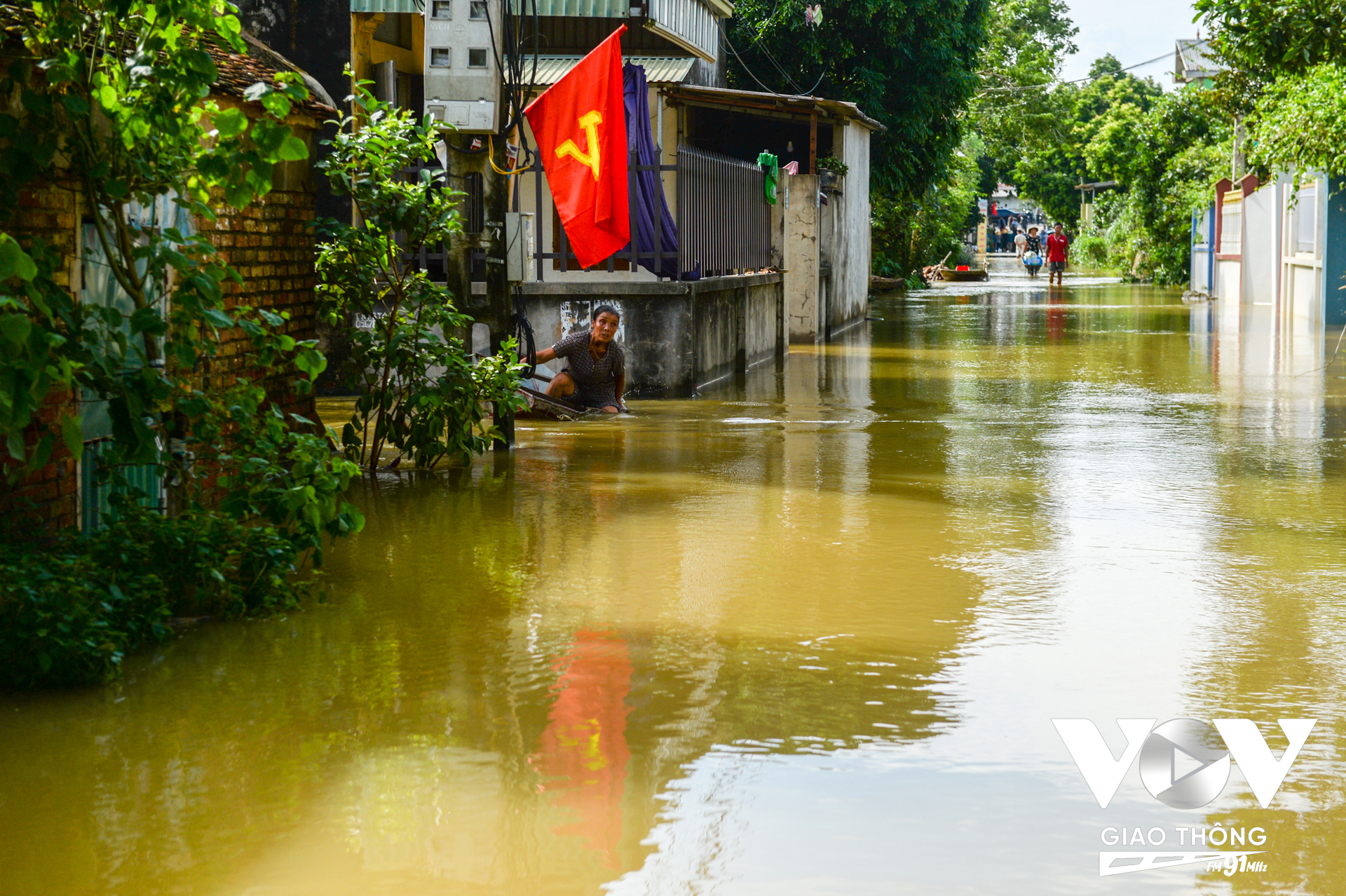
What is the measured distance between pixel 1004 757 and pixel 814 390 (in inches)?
439

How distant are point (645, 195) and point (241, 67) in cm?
682

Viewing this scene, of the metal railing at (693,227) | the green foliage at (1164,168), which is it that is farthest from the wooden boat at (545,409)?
the green foliage at (1164,168)

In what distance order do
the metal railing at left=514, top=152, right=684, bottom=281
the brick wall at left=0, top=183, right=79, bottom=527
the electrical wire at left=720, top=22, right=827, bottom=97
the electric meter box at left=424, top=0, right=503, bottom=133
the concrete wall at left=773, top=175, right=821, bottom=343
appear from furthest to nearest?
1. the electrical wire at left=720, top=22, right=827, bottom=97
2. the concrete wall at left=773, top=175, right=821, bottom=343
3. the metal railing at left=514, top=152, right=684, bottom=281
4. the electric meter box at left=424, top=0, right=503, bottom=133
5. the brick wall at left=0, top=183, right=79, bottom=527

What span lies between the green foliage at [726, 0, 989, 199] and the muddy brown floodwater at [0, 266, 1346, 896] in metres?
18.5

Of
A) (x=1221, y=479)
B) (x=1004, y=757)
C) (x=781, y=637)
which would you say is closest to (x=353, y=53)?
(x=1221, y=479)

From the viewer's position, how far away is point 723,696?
16.4 ft

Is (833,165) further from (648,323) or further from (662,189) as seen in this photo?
(648,323)

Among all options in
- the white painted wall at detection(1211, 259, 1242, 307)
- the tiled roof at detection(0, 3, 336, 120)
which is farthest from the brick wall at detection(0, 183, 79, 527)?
the white painted wall at detection(1211, 259, 1242, 307)

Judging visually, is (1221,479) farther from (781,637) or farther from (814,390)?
(814,390)

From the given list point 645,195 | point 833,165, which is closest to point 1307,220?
point 833,165

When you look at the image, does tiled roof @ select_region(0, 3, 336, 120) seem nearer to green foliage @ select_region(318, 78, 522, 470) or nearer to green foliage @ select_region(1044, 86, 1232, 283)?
green foliage @ select_region(318, 78, 522, 470)

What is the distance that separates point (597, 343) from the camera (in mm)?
12586

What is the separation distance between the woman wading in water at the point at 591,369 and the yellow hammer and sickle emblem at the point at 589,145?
1264 millimetres

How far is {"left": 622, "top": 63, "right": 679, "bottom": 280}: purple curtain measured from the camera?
14.5m
